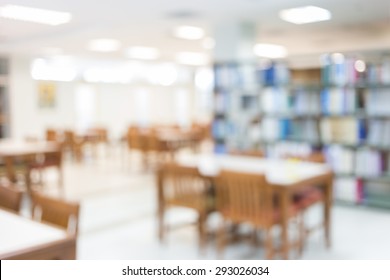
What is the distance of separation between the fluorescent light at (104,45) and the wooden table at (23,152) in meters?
2.89

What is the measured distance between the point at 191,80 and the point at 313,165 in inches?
396

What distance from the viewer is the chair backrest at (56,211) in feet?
6.47

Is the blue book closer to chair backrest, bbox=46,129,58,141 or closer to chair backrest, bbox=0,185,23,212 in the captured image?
chair backrest, bbox=0,185,23,212

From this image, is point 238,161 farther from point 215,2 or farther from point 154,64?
point 154,64

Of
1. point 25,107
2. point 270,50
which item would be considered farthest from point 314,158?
point 25,107

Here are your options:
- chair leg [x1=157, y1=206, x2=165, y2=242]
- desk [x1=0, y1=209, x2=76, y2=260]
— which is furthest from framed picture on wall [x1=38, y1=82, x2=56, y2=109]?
desk [x1=0, y1=209, x2=76, y2=260]

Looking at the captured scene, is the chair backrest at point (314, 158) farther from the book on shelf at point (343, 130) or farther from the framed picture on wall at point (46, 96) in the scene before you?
the framed picture on wall at point (46, 96)

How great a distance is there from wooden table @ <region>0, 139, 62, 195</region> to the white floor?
649mm

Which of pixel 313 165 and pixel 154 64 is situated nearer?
pixel 313 165

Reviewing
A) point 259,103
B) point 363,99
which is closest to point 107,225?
point 259,103

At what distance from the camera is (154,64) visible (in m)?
12.1

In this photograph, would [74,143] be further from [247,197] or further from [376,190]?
[247,197]

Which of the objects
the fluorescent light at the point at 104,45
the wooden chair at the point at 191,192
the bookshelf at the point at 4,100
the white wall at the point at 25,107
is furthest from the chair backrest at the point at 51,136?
the wooden chair at the point at 191,192

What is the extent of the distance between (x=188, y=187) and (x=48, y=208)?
1318 millimetres
